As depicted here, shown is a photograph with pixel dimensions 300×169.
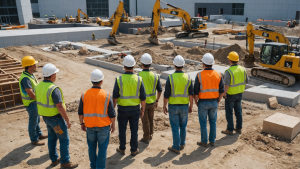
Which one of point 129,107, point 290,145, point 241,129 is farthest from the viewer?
point 241,129

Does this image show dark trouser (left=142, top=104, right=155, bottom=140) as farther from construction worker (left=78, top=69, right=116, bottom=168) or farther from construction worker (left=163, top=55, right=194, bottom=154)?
construction worker (left=78, top=69, right=116, bottom=168)

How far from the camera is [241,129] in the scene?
614 cm

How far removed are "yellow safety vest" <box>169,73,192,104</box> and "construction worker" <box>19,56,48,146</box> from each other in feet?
9.69

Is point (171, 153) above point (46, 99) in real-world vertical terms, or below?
below

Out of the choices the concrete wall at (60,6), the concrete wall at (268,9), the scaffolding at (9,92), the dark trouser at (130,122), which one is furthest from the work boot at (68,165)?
the concrete wall at (60,6)

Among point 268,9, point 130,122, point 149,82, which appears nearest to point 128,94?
point 130,122

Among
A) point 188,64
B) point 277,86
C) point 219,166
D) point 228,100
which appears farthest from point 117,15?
point 219,166

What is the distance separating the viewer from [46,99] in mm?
4172

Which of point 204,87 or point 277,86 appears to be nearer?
point 204,87

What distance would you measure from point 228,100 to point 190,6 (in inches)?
1818

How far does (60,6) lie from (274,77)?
5044 cm

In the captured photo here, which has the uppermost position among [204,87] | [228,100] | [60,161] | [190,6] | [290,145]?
[190,6]

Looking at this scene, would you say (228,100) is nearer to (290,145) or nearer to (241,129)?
(241,129)

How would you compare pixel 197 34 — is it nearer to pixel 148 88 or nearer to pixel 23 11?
pixel 148 88
